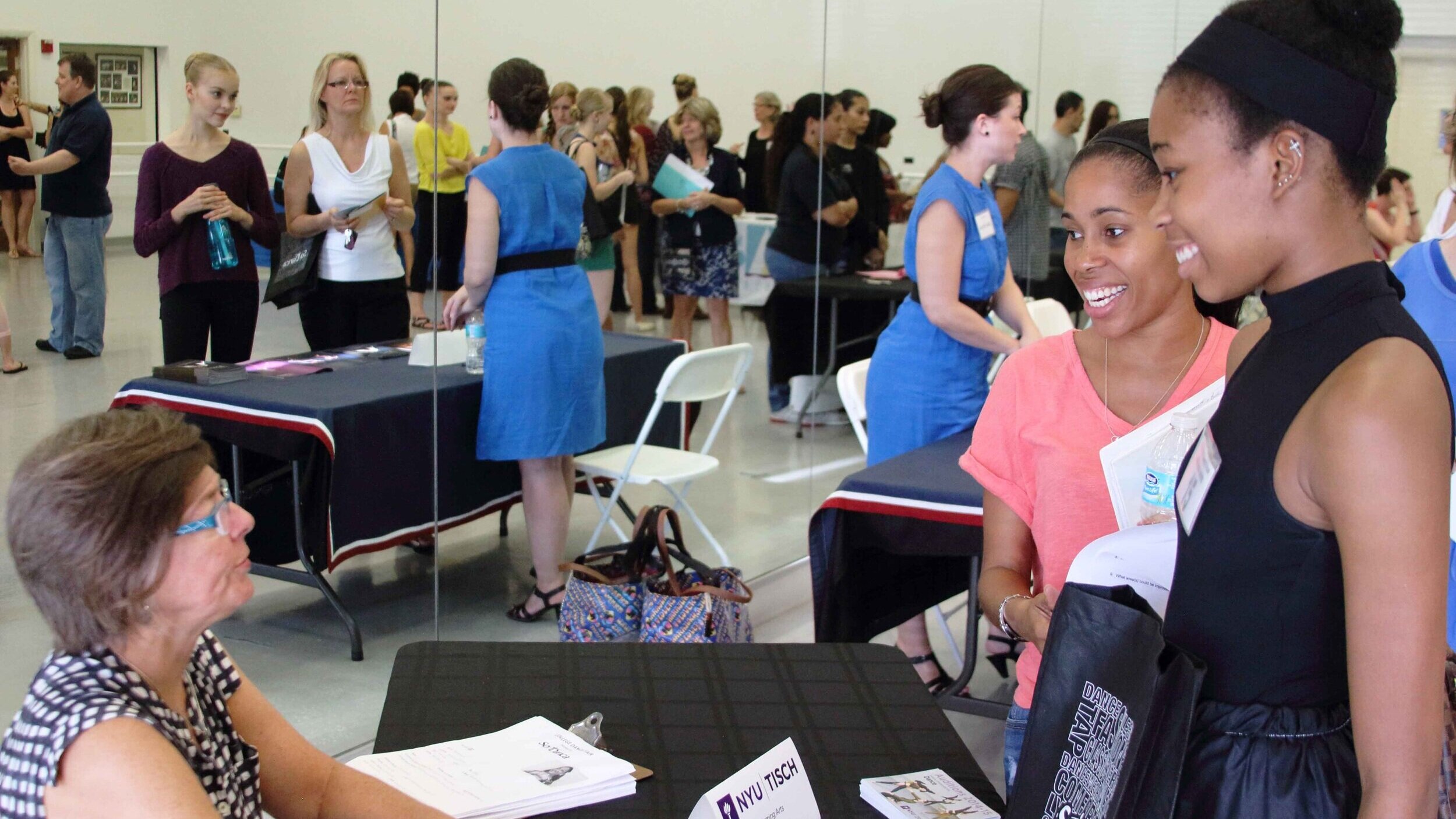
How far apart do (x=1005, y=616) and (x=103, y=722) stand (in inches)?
39.5

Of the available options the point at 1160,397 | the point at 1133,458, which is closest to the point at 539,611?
the point at 1160,397

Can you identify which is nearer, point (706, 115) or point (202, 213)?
point (202, 213)

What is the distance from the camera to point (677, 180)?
4270 mm

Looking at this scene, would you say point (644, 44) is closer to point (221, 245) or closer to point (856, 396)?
point (856, 396)

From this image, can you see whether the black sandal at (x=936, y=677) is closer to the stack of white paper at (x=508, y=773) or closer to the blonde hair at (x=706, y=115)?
the blonde hair at (x=706, y=115)

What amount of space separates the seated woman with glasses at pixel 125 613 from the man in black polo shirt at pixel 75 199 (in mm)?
1521

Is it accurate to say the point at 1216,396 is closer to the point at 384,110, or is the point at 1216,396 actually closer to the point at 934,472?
the point at 934,472

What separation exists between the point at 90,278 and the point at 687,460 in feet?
6.57

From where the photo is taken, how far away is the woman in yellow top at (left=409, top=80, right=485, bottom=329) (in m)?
3.39

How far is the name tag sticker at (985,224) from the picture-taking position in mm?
3506

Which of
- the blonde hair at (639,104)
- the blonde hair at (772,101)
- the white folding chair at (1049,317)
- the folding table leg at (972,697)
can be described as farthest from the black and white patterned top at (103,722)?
the white folding chair at (1049,317)

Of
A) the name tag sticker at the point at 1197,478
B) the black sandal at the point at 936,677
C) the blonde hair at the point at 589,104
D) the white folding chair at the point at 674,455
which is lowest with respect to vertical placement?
the black sandal at the point at 936,677

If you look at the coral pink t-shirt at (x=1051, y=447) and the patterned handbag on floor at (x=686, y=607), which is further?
the patterned handbag on floor at (x=686, y=607)

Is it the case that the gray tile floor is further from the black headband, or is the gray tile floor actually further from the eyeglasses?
the black headband
